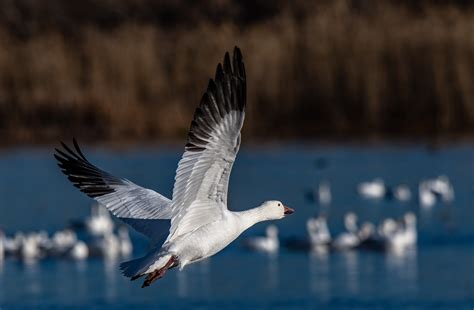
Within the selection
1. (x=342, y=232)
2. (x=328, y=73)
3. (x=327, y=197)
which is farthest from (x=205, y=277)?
(x=328, y=73)

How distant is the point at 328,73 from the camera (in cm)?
2519

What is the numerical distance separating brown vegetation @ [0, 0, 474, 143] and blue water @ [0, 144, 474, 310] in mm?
536

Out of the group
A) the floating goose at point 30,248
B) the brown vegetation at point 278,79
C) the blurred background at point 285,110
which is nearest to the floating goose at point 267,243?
the blurred background at point 285,110

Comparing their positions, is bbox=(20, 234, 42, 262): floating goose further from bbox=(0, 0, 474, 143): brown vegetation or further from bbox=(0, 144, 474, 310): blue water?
bbox=(0, 0, 474, 143): brown vegetation

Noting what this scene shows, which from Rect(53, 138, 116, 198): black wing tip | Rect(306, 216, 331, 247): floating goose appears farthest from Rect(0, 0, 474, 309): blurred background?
Rect(53, 138, 116, 198): black wing tip

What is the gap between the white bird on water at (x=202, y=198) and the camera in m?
8.01

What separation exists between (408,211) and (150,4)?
1645 centimetres

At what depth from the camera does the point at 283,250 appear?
1764 centimetres

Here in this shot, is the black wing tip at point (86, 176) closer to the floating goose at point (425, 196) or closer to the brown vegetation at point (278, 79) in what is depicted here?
the floating goose at point (425, 196)

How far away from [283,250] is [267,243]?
0.60 meters

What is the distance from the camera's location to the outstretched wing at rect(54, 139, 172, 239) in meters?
8.84

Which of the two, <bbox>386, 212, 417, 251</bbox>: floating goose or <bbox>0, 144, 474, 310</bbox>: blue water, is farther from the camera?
<bbox>386, 212, 417, 251</bbox>: floating goose

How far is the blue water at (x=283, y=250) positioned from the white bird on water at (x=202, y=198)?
5.03m

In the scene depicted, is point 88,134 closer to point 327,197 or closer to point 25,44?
point 25,44
